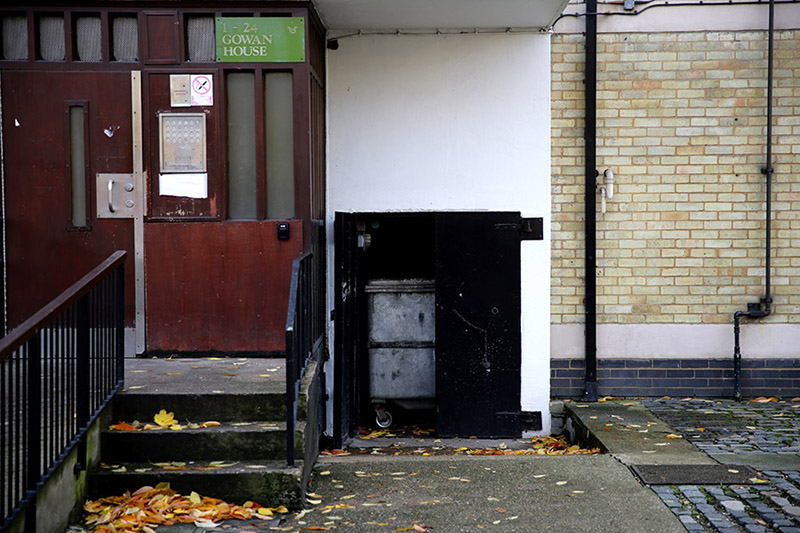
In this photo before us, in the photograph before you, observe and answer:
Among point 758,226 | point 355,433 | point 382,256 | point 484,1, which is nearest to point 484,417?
point 355,433

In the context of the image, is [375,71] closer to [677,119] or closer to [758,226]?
[677,119]

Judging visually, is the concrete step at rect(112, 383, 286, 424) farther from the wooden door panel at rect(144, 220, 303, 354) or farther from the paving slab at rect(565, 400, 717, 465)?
the paving slab at rect(565, 400, 717, 465)

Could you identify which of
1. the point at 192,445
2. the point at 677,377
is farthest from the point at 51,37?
the point at 677,377

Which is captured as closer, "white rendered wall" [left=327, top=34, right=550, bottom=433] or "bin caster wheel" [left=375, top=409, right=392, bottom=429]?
"white rendered wall" [left=327, top=34, right=550, bottom=433]

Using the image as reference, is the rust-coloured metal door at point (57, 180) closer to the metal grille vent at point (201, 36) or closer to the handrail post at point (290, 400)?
the metal grille vent at point (201, 36)

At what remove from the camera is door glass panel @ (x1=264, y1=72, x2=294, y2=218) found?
6.16m

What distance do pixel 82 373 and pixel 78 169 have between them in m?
2.22

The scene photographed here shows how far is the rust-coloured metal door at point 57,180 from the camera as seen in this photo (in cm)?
611

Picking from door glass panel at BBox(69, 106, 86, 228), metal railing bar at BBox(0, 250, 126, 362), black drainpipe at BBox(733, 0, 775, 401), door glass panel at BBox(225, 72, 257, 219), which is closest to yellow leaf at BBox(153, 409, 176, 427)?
metal railing bar at BBox(0, 250, 126, 362)

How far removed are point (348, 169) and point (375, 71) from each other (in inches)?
33.8

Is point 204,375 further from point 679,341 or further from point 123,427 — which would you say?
point 679,341

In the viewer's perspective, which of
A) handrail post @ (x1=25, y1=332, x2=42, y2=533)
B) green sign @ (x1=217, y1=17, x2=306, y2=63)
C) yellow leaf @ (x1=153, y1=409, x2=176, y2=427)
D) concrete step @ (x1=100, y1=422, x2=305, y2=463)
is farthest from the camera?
green sign @ (x1=217, y1=17, x2=306, y2=63)

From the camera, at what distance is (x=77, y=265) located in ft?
20.2

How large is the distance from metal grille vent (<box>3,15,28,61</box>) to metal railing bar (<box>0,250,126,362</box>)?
208 centimetres
